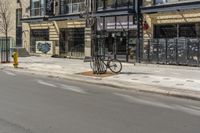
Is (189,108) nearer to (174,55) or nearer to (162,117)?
(162,117)

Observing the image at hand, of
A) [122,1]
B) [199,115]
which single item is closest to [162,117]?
[199,115]

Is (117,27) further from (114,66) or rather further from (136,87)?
(136,87)

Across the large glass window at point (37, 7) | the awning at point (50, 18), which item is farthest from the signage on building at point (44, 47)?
the large glass window at point (37, 7)

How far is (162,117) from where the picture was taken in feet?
33.9

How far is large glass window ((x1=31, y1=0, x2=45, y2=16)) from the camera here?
136 ft

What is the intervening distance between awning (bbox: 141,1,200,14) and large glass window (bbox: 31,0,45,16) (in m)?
14.5

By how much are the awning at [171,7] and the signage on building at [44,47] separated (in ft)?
41.6

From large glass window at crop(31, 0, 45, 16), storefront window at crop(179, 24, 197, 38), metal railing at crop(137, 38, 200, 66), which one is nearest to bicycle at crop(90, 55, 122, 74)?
metal railing at crop(137, 38, 200, 66)

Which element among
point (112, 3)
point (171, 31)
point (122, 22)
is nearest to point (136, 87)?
point (171, 31)

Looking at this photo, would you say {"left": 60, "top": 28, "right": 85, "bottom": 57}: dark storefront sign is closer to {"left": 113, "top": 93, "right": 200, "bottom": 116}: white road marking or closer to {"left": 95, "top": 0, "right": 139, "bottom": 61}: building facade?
{"left": 95, "top": 0, "right": 139, "bottom": 61}: building facade

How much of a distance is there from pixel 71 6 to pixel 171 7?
43.0 feet

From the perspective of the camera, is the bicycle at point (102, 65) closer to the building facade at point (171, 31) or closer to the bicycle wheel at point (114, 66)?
the bicycle wheel at point (114, 66)

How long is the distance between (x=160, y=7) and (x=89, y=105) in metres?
17.0

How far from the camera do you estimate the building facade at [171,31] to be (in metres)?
25.8
